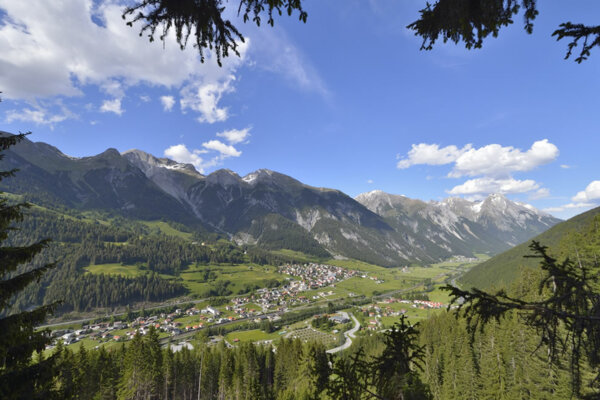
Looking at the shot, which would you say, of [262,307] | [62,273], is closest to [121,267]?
[62,273]

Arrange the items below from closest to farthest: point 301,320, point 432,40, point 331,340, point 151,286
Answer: point 432,40
point 331,340
point 301,320
point 151,286

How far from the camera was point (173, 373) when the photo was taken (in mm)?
44781

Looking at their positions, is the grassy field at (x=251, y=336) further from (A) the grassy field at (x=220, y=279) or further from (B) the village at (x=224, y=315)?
(A) the grassy field at (x=220, y=279)

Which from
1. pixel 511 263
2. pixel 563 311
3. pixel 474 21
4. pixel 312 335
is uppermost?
pixel 474 21

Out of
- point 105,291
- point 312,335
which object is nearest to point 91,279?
point 105,291

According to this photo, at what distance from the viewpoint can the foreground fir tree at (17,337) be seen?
8328 millimetres

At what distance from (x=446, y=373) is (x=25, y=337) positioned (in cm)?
4975

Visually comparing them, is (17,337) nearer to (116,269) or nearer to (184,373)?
(184,373)

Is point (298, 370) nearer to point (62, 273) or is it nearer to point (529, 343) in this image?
point (529, 343)

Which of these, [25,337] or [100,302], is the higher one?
[25,337]

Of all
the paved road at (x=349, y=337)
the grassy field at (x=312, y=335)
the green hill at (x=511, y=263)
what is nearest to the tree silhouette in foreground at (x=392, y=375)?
the paved road at (x=349, y=337)

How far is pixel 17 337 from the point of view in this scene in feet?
27.9

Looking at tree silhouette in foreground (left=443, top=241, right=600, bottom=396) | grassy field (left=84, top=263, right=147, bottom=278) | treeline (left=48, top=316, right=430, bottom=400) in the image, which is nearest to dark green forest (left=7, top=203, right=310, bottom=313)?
grassy field (left=84, top=263, right=147, bottom=278)

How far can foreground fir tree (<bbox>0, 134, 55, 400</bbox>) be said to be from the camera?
833 cm
